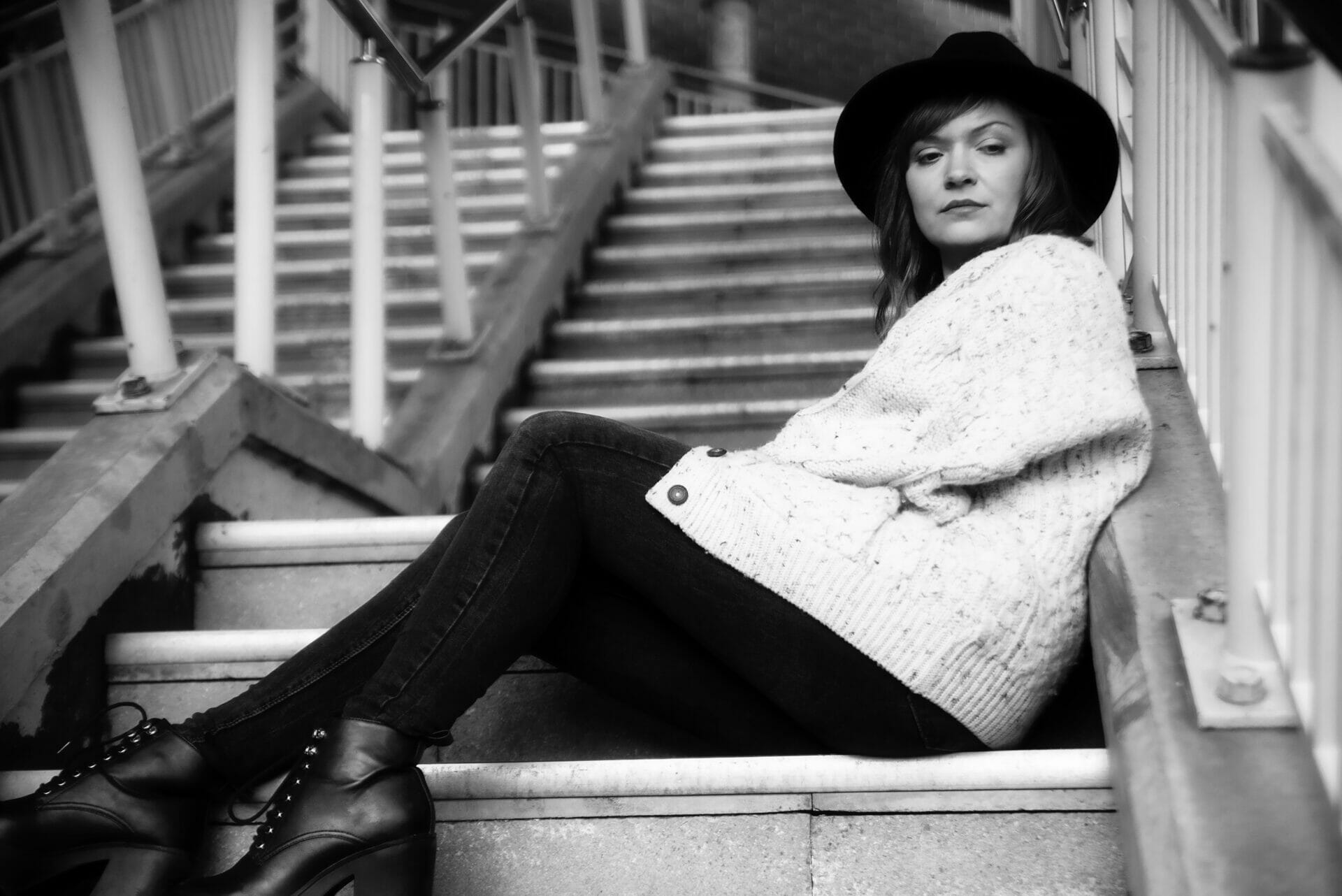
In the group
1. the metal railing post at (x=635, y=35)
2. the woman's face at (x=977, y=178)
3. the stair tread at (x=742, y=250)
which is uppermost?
the woman's face at (x=977, y=178)

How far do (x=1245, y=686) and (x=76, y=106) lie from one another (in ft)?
15.0

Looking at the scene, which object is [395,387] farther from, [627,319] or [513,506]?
[513,506]

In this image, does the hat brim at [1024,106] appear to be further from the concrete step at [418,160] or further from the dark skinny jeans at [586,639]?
the concrete step at [418,160]

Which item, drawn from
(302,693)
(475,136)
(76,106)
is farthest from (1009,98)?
(475,136)

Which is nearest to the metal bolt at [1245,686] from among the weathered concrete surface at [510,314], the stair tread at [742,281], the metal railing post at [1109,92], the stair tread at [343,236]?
the metal railing post at [1109,92]

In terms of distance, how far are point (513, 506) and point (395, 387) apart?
250 centimetres

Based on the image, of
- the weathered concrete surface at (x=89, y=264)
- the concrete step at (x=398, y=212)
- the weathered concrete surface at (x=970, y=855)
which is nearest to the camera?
the weathered concrete surface at (x=970, y=855)

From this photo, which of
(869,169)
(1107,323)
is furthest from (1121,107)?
(1107,323)

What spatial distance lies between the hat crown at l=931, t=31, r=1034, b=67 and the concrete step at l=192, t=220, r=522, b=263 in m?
3.06

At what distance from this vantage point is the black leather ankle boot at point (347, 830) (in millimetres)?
1396

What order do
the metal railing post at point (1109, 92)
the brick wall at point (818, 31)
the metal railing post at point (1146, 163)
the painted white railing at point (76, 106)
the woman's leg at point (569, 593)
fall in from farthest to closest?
the brick wall at point (818, 31) < the painted white railing at point (76, 106) < the metal railing post at point (1109, 92) < the metal railing post at point (1146, 163) < the woman's leg at point (569, 593)

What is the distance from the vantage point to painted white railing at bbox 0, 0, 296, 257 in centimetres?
429

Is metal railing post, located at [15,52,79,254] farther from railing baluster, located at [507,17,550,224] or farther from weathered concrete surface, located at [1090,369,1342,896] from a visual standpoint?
weathered concrete surface, located at [1090,369,1342,896]

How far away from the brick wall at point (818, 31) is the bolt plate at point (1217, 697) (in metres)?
9.14
